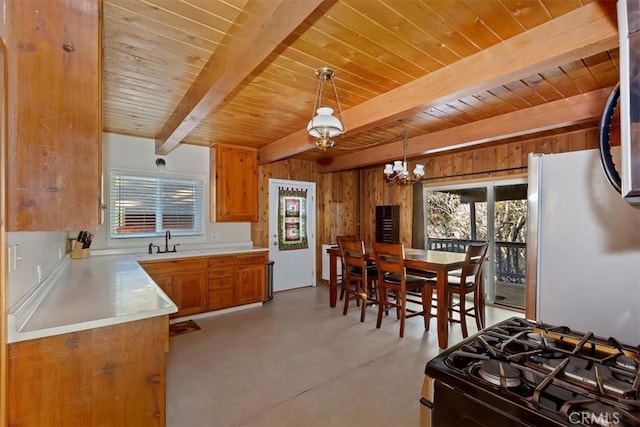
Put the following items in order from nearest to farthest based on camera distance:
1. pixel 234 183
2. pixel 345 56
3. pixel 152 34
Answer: pixel 152 34 < pixel 345 56 < pixel 234 183

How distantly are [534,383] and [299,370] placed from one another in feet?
7.15

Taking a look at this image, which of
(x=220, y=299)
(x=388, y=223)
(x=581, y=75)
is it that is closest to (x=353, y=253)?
(x=220, y=299)

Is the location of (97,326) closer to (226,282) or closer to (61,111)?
(61,111)

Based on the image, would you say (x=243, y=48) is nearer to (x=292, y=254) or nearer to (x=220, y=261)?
(x=220, y=261)

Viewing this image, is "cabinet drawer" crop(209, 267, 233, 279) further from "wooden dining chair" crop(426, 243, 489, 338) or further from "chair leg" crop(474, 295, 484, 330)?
"chair leg" crop(474, 295, 484, 330)

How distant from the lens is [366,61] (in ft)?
6.91

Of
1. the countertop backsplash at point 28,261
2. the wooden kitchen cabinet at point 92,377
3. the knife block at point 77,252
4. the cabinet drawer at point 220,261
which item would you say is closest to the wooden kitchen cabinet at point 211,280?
the cabinet drawer at point 220,261

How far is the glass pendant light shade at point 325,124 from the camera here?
223 centimetres

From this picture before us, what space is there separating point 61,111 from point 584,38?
2.52 metres

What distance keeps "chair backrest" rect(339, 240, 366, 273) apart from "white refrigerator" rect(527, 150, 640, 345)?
81.0 inches

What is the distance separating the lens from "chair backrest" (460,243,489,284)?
3184 mm

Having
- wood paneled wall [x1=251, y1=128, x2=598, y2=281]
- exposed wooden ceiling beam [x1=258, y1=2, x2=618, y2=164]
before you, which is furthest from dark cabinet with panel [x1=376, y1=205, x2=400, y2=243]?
exposed wooden ceiling beam [x1=258, y1=2, x2=618, y2=164]

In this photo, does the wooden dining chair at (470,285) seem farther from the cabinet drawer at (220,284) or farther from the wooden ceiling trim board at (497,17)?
the cabinet drawer at (220,284)

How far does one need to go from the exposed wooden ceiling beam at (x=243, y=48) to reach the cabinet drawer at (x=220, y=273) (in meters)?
2.12
